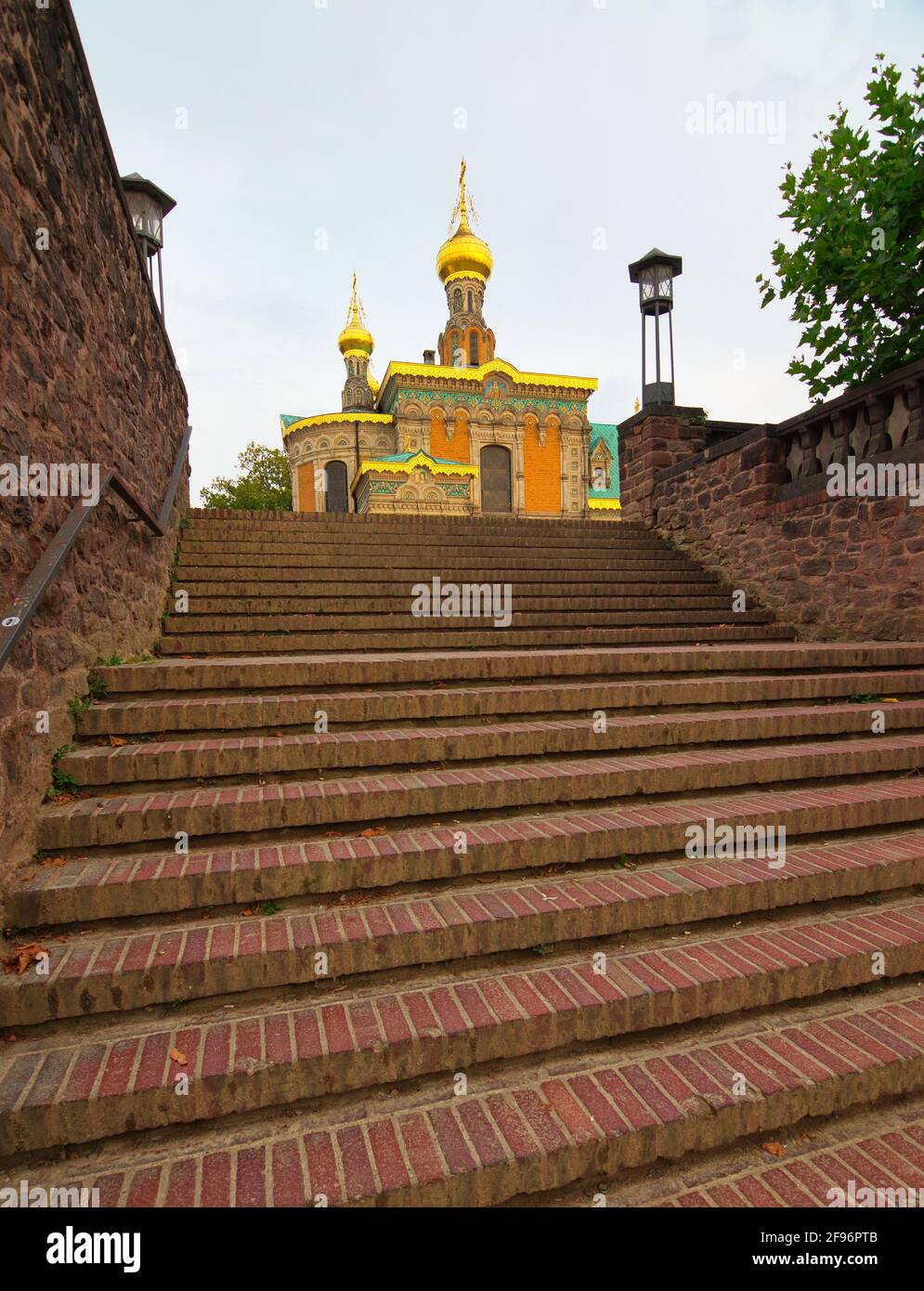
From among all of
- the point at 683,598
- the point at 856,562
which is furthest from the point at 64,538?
the point at 856,562

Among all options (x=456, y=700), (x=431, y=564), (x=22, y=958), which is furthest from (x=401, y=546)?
(x=22, y=958)

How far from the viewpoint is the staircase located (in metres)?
2.09

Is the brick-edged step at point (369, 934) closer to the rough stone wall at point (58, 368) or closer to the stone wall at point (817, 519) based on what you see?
the rough stone wall at point (58, 368)

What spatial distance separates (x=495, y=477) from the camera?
3806 centimetres

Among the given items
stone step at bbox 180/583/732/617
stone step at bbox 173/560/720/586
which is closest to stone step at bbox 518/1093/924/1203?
stone step at bbox 180/583/732/617

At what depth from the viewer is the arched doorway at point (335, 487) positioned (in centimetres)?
3869

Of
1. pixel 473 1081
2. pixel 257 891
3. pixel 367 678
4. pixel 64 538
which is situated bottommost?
pixel 473 1081

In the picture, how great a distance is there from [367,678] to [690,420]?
25.6 feet

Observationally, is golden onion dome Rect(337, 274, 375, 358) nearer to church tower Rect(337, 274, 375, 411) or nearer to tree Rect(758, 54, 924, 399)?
church tower Rect(337, 274, 375, 411)

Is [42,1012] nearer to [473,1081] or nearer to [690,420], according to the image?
[473,1081]

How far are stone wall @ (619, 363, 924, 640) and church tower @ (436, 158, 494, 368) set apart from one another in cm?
3407

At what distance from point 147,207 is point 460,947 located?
28.3ft

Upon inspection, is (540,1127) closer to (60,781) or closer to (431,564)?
(60,781)

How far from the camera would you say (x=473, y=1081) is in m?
2.37
